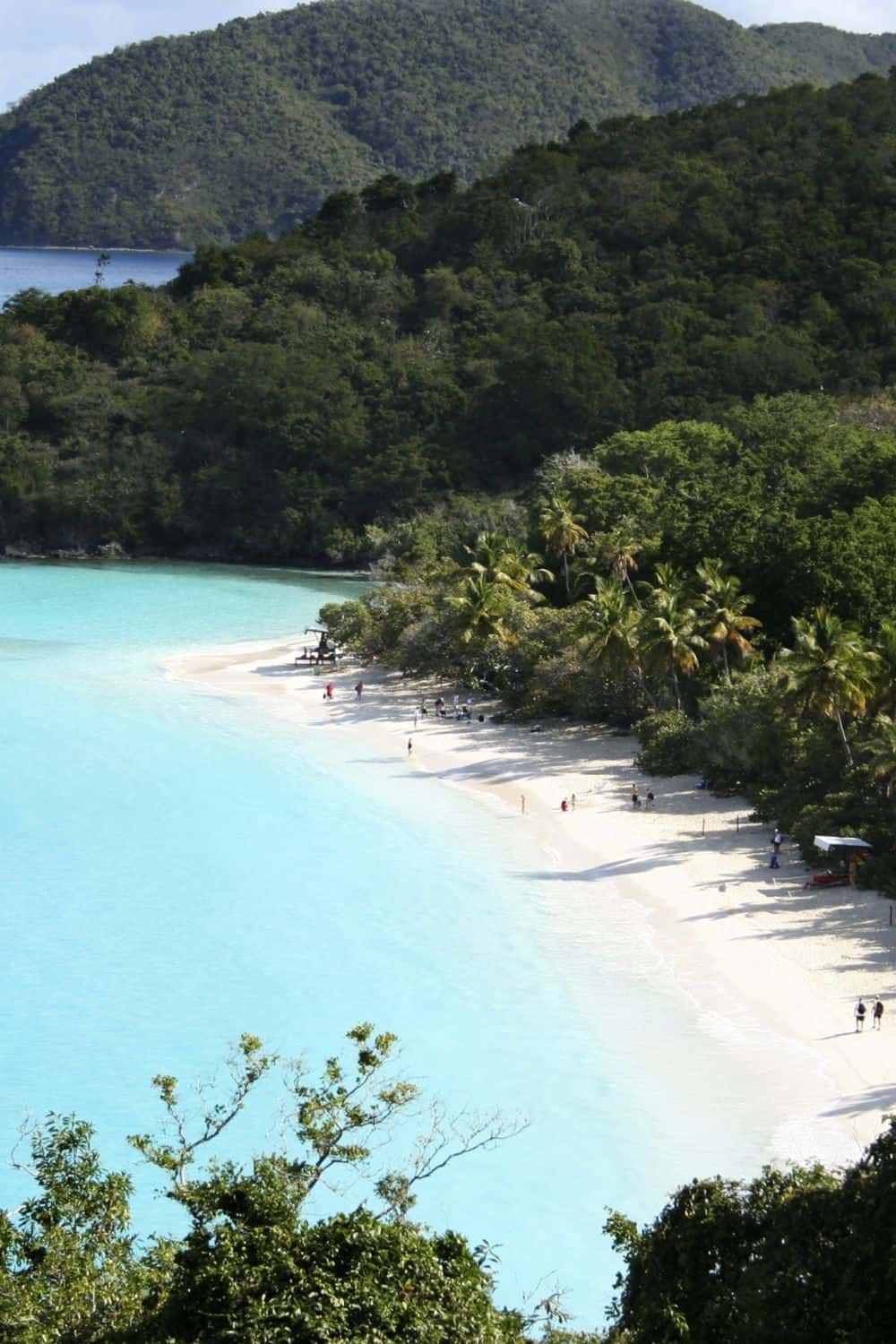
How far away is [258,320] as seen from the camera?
86375 mm

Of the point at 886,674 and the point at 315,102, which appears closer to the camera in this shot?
the point at 886,674

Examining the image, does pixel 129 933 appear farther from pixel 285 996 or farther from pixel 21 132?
pixel 21 132

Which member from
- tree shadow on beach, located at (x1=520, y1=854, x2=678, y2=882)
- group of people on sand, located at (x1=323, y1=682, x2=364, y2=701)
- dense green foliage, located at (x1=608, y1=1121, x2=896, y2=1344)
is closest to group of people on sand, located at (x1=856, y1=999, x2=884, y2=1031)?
tree shadow on beach, located at (x1=520, y1=854, x2=678, y2=882)

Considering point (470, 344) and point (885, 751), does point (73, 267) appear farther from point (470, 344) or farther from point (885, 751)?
point (885, 751)

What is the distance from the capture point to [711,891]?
31.3m

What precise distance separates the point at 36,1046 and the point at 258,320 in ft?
217

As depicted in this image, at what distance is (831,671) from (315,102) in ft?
508

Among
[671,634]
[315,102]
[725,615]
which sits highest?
[315,102]

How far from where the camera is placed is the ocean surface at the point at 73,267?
14038 cm

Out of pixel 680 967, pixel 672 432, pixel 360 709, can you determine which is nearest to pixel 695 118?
pixel 672 432

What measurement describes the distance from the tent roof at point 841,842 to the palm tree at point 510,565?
19849 mm

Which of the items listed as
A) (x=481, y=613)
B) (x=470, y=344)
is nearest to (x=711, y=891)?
(x=481, y=613)

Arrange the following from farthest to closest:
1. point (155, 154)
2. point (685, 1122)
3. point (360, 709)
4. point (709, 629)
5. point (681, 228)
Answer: point (155, 154) < point (681, 228) < point (360, 709) < point (709, 629) < point (685, 1122)

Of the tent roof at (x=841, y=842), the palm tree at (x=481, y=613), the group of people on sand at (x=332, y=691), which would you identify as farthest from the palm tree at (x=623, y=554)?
the tent roof at (x=841, y=842)
